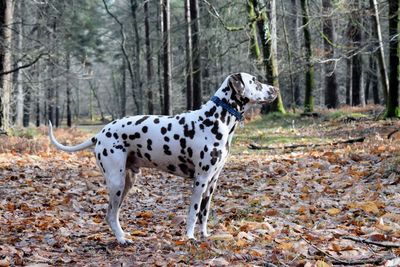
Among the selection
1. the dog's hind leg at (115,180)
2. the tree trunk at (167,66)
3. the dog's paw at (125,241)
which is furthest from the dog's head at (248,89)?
the tree trunk at (167,66)

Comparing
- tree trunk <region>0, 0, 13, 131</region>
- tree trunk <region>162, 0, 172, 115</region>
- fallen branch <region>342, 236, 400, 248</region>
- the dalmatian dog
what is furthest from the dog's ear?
tree trunk <region>162, 0, 172, 115</region>

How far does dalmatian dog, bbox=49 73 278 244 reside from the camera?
5.95m

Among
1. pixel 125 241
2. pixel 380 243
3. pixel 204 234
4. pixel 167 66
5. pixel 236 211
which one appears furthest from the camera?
pixel 167 66

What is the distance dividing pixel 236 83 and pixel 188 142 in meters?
0.95

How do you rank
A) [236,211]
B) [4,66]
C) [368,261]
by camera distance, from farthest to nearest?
[4,66] < [236,211] < [368,261]

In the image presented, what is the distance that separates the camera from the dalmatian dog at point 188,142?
19.5ft

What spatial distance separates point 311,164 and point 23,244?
675 cm

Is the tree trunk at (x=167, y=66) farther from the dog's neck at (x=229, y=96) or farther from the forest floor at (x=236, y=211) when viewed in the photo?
the dog's neck at (x=229, y=96)

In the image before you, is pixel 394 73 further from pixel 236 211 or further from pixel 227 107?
pixel 227 107

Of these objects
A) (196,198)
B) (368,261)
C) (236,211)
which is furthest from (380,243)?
(236,211)

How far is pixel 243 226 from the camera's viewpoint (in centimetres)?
634

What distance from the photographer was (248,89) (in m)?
6.11

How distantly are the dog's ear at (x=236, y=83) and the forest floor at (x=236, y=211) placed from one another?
177 cm

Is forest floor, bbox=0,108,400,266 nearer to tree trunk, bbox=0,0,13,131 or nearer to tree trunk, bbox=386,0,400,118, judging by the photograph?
tree trunk, bbox=386,0,400,118
